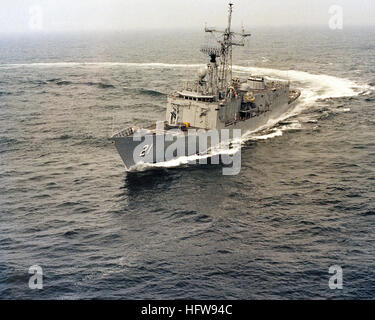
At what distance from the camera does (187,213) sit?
2859cm

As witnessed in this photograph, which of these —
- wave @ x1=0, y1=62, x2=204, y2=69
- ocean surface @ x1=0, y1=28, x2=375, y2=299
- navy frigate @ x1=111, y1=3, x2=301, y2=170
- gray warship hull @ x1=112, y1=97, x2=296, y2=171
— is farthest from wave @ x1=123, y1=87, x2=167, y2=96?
gray warship hull @ x1=112, y1=97, x2=296, y2=171

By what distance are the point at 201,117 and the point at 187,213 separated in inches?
589

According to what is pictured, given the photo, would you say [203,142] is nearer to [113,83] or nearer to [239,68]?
[113,83]

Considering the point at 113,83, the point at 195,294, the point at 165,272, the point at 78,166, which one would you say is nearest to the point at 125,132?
the point at 78,166

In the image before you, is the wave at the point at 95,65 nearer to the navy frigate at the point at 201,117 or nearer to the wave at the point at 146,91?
the wave at the point at 146,91

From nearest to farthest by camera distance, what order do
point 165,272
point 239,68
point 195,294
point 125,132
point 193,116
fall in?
point 195,294, point 165,272, point 125,132, point 193,116, point 239,68

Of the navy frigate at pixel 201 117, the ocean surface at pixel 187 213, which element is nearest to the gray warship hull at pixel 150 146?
the navy frigate at pixel 201 117

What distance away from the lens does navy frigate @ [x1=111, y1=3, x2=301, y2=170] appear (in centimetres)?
3597

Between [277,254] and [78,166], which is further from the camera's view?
[78,166]

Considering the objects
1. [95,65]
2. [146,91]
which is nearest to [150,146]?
[146,91]

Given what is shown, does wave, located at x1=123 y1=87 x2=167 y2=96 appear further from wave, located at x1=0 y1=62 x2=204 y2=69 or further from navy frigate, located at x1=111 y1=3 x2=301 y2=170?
wave, located at x1=0 y1=62 x2=204 y2=69

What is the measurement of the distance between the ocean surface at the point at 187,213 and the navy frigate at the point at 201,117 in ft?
6.92
